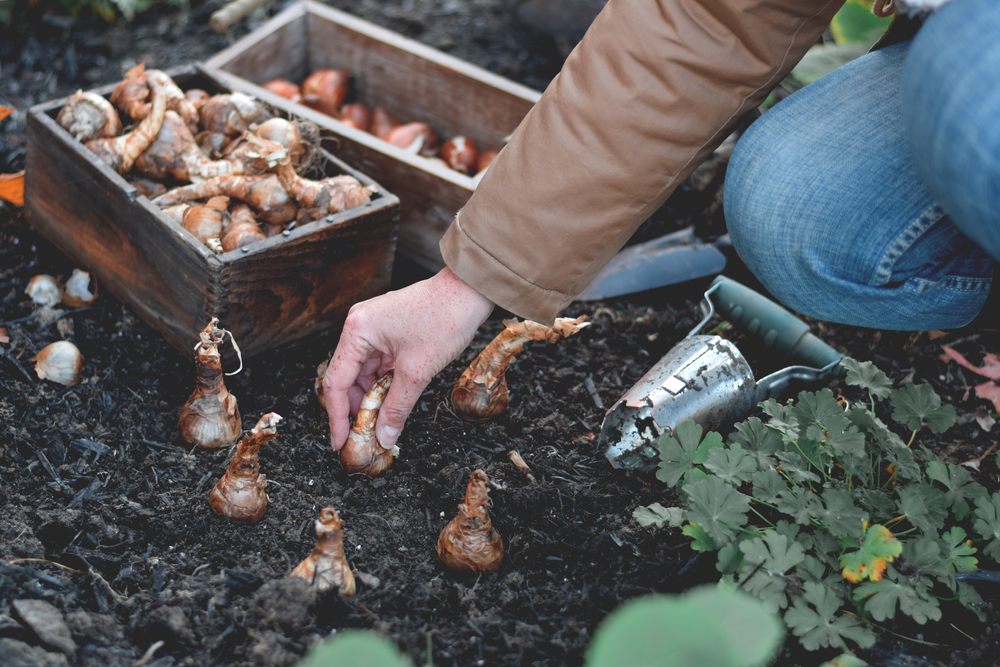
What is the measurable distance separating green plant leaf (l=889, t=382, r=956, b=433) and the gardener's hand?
992 millimetres

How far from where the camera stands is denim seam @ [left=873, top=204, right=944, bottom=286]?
5.04 feet

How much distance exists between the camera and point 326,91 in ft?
9.34

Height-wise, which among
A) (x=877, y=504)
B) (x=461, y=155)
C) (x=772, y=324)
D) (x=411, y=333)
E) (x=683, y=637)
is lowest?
(x=461, y=155)

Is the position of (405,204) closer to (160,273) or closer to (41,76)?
(160,273)

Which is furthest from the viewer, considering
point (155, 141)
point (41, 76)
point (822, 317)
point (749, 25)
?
point (41, 76)

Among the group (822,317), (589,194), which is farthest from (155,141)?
(822,317)

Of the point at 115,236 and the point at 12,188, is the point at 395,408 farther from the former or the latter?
the point at 12,188

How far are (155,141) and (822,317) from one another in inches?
73.7

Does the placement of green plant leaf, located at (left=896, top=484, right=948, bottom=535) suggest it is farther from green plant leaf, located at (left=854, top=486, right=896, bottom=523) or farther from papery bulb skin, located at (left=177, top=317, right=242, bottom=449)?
papery bulb skin, located at (left=177, top=317, right=242, bottom=449)

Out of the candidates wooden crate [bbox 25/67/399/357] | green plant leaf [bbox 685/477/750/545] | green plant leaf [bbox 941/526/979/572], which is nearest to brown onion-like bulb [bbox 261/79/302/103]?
wooden crate [bbox 25/67/399/357]

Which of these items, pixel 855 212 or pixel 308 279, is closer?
pixel 855 212

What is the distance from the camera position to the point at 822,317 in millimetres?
1811

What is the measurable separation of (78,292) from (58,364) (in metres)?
0.34

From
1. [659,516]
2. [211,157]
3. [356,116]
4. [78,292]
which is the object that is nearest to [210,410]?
[78,292]
